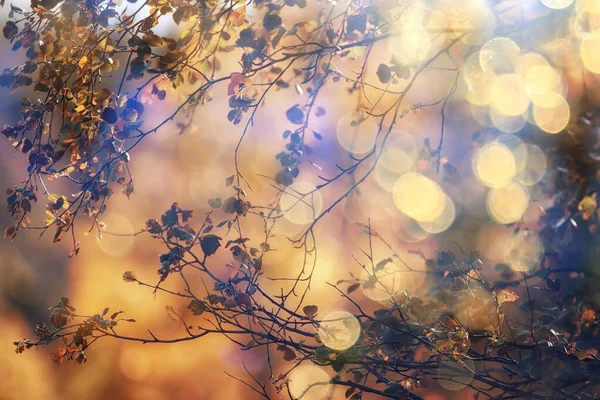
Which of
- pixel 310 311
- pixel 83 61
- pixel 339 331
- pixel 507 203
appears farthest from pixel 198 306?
pixel 507 203

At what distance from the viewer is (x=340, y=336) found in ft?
6.48

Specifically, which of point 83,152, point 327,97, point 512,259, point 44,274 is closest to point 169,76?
point 83,152

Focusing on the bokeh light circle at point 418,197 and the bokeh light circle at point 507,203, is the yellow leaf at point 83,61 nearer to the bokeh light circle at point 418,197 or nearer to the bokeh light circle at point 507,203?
the bokeh light circle at point 507,203

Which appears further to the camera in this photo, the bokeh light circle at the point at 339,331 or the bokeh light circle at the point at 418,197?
the bokeh light circle at the point at 418,197

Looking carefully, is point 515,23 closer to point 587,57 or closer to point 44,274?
point 587,57

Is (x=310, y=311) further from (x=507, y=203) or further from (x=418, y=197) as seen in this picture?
(x=418, y=197)

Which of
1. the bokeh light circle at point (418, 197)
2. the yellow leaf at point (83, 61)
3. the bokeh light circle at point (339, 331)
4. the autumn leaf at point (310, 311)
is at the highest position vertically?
the bokeh light circle at point (418, 197)

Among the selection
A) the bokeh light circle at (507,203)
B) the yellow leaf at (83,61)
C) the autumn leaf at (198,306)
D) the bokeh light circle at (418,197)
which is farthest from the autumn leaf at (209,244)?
the bokeh light circle at (418,197)

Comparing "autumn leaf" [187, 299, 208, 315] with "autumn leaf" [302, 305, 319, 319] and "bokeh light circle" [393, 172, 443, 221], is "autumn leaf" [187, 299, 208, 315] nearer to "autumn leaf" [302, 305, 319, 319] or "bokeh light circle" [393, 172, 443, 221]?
"autumn leaf" [302, 305, 319, 319]

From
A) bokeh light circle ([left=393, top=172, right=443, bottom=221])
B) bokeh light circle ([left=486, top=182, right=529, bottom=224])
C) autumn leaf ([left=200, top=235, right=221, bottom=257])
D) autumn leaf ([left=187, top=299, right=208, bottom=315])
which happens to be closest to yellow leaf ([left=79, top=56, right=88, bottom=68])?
autumn leaf ([left=200, top=235, right=221, bottom=257])

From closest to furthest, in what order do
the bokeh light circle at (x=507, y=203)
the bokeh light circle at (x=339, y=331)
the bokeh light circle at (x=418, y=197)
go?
1. the bokeh light circle at (x=339, y=331)
2. the bokeh light circle at (x=507, y=203)
3. the bokeh light circle at (x=418, y=197)

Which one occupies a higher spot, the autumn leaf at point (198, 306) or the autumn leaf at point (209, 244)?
the autumn leaf at point (209, 244)

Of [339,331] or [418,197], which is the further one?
[418,197]

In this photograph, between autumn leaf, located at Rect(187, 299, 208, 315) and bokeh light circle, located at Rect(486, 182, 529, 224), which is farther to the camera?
bokeh light circle, located at Rect(486, 182, 529, 224)
